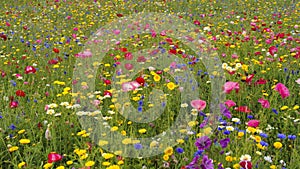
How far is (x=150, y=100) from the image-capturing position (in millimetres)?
2848

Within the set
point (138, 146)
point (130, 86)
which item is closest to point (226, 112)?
point (138, 146)

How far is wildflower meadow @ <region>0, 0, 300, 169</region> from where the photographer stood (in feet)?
6.69

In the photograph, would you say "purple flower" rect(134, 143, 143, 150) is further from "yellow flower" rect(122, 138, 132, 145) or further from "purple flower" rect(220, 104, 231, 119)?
"purple flower" rect(220, 104, 231, 119)

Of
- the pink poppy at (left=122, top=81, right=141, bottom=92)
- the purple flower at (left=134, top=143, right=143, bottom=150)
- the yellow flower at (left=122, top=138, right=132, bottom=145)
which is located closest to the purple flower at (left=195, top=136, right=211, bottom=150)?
the purple flower at (left=134, top=143, right=143, bottom=150)

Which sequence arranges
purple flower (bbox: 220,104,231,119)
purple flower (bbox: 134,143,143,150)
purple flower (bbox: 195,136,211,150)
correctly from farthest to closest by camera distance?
purple flower (bbox: 220,104,231,119), purple flower (bbox: 134,143,143,150), purple flower (bbox: 195,136,211,150)

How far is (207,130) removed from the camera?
215 centimetres

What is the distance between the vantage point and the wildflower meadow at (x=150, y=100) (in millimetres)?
2039

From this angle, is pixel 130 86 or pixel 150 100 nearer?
pixel 130 86

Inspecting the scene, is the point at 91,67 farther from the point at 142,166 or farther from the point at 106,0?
the point at 106,0

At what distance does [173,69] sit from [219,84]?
60 centimetres

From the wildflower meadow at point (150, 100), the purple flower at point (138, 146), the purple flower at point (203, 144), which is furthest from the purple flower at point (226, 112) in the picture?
the purple flower at point (138, 146)

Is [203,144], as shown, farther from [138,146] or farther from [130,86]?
[130,86]

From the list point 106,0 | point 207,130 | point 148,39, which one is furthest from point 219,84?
point 106,0

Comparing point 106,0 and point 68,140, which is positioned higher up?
point 106,0
